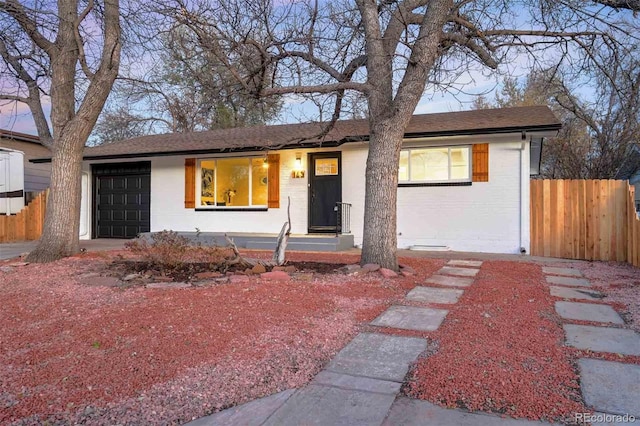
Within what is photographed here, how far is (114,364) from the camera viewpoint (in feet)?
9.46

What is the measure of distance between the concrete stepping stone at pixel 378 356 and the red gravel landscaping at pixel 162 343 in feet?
0.40

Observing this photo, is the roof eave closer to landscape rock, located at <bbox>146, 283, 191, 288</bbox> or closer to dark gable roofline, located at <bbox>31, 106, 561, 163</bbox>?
dark gable roofline, located at <bbox>31, 106, 561, 163</bbox>

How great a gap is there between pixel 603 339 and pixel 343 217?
7.63 metres

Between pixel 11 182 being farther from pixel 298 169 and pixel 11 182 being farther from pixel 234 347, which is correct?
pixel 234 347

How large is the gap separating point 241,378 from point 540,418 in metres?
1.70

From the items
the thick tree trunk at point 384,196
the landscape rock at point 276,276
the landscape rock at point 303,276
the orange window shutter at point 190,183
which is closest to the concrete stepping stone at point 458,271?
the thick tree trunk at point 384,196

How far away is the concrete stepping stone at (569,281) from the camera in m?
6.10

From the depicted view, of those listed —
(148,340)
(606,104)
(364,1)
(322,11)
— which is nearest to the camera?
(148,340)

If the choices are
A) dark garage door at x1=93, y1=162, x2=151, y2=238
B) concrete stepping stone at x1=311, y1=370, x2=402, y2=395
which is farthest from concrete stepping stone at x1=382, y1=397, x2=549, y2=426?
dark garage door at x1=93, y1=162, x2=151, y2=238


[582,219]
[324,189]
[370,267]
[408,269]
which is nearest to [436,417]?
[370,267]

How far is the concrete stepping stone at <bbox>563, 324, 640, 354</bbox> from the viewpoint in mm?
3281

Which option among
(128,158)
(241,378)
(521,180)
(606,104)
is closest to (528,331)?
(241,378)

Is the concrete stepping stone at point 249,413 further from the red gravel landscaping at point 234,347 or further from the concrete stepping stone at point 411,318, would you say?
the concrete stepping stone at point 411,318

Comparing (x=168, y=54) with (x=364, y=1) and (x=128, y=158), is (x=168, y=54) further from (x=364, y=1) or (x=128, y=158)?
(x=128, y=158)
